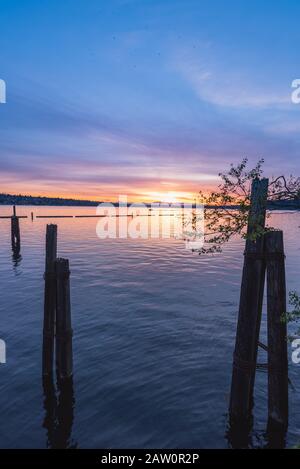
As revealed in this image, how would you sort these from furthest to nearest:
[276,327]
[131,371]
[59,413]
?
[131,371]
[59,413]
[276,327]

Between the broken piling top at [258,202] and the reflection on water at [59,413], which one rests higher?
the broken piling top at [258,202]

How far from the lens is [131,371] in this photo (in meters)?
11.0

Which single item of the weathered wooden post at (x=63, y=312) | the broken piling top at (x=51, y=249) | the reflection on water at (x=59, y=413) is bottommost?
the reflection on water at (x=59, y=413)

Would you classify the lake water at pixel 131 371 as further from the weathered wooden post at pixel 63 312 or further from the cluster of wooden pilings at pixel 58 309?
the weathered wooden post at pixel 63 312

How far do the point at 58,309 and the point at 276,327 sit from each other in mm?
5977

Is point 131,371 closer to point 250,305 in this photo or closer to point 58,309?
point 58,309

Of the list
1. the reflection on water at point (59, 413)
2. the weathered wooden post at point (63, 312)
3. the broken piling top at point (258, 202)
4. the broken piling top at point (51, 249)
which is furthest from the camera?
the broken piling top at point (51, 249)

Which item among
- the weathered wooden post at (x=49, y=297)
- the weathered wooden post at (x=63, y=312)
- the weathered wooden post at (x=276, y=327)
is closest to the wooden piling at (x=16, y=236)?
the weathered wooden post at (x=49, y=297)

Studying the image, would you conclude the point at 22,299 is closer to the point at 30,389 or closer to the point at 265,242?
the point at 30,389

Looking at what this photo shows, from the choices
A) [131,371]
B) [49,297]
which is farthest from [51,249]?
[131,371]

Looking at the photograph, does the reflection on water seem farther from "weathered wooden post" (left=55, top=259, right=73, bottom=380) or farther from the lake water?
"weathered wooden post" (left=55, top=259, right=73, bottom=380)

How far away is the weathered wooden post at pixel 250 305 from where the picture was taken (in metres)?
6.10

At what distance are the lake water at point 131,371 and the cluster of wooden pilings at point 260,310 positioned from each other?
155 centimetres
